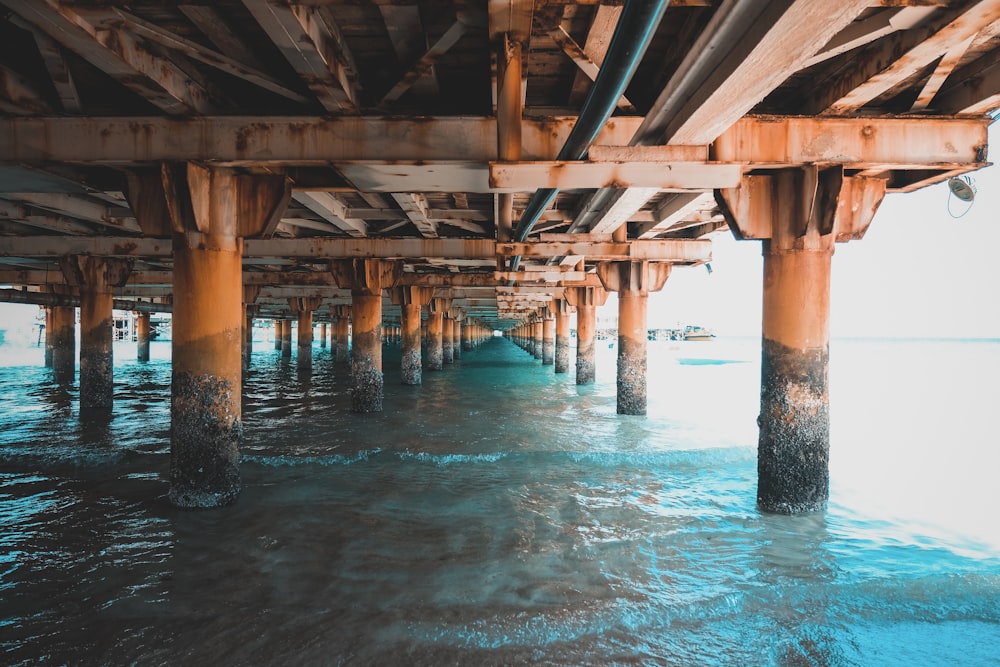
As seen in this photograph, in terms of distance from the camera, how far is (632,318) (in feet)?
43.6

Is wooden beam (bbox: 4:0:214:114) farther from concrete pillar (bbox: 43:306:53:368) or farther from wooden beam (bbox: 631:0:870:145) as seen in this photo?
concrete pillar (bbox: 43:306:53:368)

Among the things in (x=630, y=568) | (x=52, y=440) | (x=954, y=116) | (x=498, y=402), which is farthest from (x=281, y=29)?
(x=498, y=402)

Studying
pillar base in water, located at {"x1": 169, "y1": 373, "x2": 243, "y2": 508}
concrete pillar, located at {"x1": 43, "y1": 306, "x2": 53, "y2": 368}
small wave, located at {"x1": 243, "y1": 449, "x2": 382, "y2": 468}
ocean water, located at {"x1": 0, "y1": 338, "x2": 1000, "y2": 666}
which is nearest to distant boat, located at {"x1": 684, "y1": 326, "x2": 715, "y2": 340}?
concrete pillar, located at {"x1": 43, "y1": 306, "x2": 53, "y2": 368}

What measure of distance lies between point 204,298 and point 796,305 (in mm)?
6317

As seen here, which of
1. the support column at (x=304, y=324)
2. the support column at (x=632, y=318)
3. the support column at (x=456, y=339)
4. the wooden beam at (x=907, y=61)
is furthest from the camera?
the support column at (x=456, y=339)

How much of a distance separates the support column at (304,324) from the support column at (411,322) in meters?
7.45

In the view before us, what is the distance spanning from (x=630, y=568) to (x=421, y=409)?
32.7 ft

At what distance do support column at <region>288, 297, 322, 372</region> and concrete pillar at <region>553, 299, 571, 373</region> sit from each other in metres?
11.3

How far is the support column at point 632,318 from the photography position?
1291 centimetres

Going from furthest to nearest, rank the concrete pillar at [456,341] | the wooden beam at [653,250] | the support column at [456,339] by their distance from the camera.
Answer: the concrete pillar at [456,341] → the support column at [456,339] → the wooden beam at [653,250]

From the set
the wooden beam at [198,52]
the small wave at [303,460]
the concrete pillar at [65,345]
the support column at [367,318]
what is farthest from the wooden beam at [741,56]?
the concrete pillar at [65,345]

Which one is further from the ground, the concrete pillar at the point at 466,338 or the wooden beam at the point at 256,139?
the wooden beam at the point at 256,139

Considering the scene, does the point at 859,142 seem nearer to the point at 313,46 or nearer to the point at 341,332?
the point at 313,46

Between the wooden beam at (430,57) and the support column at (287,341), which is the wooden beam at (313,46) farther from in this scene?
the support column at (287,341)
